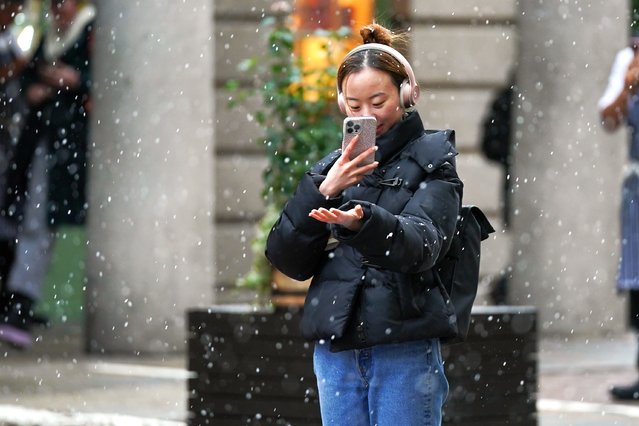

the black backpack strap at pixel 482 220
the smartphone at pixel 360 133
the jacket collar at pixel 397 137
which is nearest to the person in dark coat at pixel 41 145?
the black backpack strap at pixel 482 220

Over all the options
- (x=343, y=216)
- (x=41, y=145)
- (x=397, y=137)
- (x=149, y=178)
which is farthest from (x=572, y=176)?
(x=343, y=216)

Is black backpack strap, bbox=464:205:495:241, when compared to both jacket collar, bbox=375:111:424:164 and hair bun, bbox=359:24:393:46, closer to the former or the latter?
jacket collar, bbox=375:111:424:164

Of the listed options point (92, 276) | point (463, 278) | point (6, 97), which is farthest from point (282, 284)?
point (6, 97)

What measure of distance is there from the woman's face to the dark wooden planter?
2.36 m

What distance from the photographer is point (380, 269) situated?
4.03 m

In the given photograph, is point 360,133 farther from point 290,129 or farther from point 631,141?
point 631,141

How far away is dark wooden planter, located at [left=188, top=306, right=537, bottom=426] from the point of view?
20.8ft

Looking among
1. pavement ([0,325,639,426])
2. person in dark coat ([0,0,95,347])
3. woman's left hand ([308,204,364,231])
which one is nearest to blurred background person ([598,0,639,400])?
pavement ([0,325,639,426])

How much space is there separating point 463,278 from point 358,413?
1.44 feet

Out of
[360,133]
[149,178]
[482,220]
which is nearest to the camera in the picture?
[360,133]

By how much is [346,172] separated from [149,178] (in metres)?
7.31

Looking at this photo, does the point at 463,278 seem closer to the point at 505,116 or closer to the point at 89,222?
the point at 89,222

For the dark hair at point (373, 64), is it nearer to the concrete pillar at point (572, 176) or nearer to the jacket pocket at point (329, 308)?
the jacket pocket at point (329, 308)

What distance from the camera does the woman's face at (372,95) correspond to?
4020 mm
